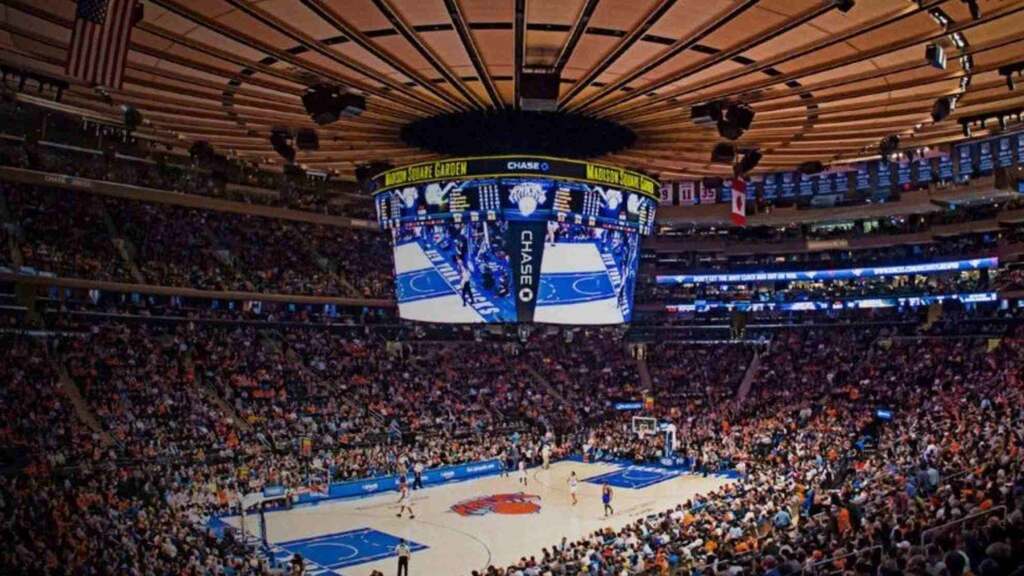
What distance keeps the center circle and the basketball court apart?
9377 mm

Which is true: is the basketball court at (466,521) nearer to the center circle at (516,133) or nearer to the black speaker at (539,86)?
the center circle at (516,133)

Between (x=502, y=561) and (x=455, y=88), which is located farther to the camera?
(x=502, y=561)

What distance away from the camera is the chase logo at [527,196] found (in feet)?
53.0

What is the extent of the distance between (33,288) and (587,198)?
77.6 ft

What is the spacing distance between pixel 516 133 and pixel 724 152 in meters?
4.15

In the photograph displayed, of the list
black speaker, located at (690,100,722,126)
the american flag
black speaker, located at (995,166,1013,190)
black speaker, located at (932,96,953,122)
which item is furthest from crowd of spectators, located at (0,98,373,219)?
black speaker, located at (995,166,1013,190)

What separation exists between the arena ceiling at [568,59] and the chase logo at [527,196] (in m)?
1.96

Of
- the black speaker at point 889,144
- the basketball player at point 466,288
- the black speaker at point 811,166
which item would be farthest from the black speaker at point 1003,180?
the basketball player at point 466,288

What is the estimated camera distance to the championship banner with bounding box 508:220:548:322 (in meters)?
16.5

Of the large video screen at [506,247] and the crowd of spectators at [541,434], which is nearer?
the crowd of spectators at [541,434]

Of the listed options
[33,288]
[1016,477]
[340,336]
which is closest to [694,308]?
[340,336]

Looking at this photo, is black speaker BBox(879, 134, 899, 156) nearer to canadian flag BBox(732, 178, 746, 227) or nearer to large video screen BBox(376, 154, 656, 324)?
canadian flag BBox(732, 178, 746, 227)

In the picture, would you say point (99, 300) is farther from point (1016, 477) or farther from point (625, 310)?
point (1016, 477)

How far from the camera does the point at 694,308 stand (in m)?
50.0
